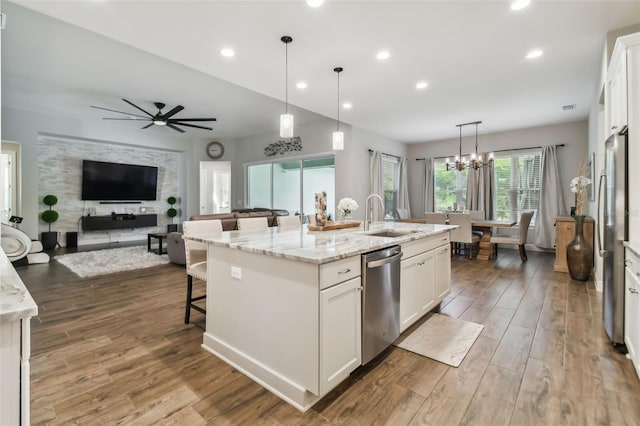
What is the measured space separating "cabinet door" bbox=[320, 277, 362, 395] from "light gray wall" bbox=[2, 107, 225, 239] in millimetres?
7578

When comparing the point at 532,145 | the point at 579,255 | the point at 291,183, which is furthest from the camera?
the point at 291,183

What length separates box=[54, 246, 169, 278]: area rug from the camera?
4.92 m

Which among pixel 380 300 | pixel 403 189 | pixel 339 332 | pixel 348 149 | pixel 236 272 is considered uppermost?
pixel 348 149

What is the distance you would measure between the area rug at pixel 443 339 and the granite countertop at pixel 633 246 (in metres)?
1.27

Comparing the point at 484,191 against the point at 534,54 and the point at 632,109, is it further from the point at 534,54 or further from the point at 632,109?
the point at 632,109

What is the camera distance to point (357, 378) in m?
2.09

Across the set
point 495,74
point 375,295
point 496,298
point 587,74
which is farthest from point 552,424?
point 587,74

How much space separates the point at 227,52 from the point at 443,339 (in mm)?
3571

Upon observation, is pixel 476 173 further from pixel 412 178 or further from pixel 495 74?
pixel 495 74

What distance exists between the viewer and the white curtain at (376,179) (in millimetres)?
7090

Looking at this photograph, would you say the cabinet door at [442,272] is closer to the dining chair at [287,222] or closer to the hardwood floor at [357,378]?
the hardwood floor at [357,378]

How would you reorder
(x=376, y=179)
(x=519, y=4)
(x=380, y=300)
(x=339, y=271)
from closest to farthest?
1. (x=339, y=271)
2. (x=380, y=300)
3. (x=519, y=4)
4. (x=376, y=179)

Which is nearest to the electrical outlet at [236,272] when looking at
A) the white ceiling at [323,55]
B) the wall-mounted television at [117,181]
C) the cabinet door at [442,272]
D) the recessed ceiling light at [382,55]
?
the cabinet door at [442,272]

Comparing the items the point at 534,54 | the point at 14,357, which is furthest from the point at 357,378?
the point at 534,54
